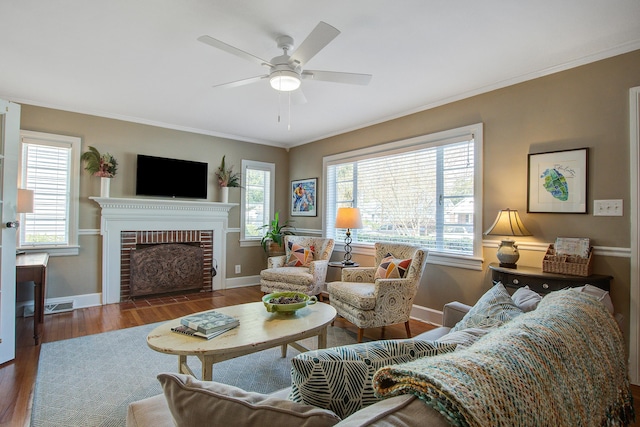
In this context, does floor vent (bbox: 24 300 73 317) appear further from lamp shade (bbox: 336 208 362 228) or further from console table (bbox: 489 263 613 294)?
console table (bbox: 489 263 613 294)

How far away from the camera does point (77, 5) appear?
2.00 meters

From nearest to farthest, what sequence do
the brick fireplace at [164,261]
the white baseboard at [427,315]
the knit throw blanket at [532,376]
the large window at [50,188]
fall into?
1. the knit throw blanket at [532,376]
2. the white baseboard at [427,315]
3. the large window at [50,188]
4. the brick fireplace at [164,261]

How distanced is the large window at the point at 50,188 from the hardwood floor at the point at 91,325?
35.1 inches

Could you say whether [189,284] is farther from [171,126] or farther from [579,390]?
[579,390]

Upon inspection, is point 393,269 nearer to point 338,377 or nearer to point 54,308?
point 338,377

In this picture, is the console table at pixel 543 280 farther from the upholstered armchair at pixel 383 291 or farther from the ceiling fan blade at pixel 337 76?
the ceiling fan blade at pixel 337 76

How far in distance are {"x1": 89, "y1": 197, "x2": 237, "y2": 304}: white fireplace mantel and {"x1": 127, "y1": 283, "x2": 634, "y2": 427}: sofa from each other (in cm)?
375

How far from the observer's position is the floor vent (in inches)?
143

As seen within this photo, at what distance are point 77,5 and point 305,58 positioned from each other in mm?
1453

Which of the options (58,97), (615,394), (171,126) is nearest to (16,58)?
(58,97)

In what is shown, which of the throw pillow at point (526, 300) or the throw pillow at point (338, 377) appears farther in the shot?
the throw pillow at point (526, 300)

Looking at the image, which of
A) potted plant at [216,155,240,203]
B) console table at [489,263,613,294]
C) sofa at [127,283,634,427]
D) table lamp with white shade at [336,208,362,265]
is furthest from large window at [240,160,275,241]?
sofa at [127,283,634,427]

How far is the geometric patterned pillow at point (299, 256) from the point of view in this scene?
451 cm

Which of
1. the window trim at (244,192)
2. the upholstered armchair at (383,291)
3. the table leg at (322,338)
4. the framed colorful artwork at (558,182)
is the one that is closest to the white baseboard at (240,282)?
the window trim at (244,192)
